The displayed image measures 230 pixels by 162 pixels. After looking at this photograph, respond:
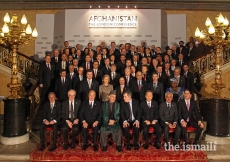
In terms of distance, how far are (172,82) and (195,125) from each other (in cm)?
134

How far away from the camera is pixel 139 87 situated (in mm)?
6230

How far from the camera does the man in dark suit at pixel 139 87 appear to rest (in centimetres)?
618

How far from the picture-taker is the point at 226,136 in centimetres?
559

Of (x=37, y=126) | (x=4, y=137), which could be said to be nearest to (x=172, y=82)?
(x=37, y=126)

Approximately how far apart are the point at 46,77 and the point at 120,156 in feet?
11.7

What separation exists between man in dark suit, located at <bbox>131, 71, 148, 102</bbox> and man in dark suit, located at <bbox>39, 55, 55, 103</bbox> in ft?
8.42

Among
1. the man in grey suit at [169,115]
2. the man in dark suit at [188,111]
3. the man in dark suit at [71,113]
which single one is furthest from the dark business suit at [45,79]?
the man in dark suit at [188,111]

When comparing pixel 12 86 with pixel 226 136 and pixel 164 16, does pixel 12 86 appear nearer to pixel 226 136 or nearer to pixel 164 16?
pixel 226 136

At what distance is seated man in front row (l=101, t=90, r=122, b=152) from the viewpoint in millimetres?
5086

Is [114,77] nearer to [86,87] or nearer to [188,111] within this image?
[86,87]

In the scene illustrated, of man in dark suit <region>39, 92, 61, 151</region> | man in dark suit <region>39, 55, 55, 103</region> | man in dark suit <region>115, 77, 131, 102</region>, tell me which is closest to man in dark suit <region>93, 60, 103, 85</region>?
man in dark suit <region>115, 77, 131, 102</region>

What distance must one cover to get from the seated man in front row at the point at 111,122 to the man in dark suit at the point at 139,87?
1.01 m

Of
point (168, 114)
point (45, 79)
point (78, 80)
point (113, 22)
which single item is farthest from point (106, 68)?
point (113, 22)

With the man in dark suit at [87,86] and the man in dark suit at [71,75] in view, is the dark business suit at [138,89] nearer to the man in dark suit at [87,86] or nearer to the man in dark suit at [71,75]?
the man in dark suit at [87,86]
